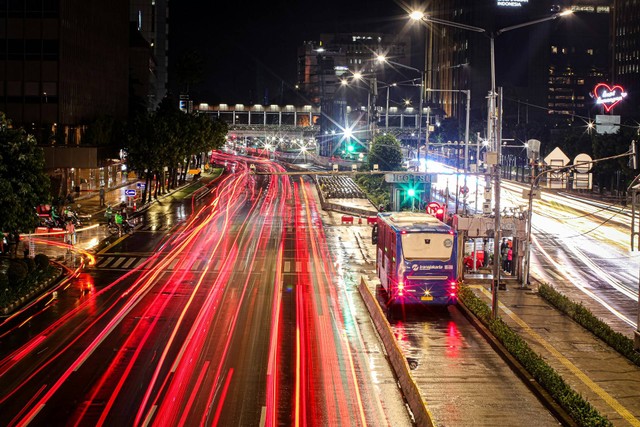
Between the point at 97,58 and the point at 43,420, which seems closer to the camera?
the point at 43,420

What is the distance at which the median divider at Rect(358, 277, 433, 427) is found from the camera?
18875 mm

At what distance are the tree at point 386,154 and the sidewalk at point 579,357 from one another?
57709 mm

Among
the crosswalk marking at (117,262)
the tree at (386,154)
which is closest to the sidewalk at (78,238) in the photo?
the crosswalk marking at (117,262)

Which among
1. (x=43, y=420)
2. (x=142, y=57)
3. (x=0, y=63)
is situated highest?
(x=142, y=57)

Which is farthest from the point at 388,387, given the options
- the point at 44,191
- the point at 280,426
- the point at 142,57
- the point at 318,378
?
the point at 142,57

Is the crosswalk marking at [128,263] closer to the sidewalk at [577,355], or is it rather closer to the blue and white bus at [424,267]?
the blue and white bus at [424,267]

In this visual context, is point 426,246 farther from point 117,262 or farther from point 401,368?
point 117,262

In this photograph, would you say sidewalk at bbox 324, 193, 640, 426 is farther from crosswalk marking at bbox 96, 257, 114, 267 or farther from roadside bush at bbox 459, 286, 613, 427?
crosswalk marking at bbox 96, 257, 114, 267

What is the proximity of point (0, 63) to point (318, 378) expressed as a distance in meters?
60.8

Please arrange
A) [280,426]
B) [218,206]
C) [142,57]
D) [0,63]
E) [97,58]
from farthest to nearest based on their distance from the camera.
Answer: [142,57]
[97,58]
[218,206]
[0,63]
[280,426]

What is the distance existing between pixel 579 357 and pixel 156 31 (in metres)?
175

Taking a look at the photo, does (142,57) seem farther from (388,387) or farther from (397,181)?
(388,387)

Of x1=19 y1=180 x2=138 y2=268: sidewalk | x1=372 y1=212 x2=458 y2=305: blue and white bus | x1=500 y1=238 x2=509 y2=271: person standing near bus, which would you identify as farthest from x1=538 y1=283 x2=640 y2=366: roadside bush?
x1=19 y1=180 x2=138 y2=268: sidewalk

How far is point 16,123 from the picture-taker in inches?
2953
